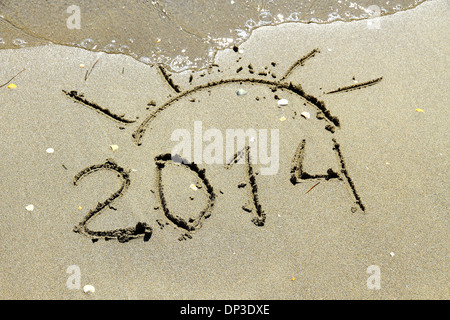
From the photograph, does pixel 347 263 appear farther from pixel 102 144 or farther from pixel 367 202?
pixel 102 144

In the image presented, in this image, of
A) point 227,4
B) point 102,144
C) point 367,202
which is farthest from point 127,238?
point 227,4

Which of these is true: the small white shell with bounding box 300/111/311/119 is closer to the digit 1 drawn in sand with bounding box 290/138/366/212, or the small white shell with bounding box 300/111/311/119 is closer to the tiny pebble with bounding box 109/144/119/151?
the digit 1 drawn in sand with bounding box 290/138/366/212

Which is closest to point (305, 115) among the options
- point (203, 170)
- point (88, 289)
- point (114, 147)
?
point (203, 170)

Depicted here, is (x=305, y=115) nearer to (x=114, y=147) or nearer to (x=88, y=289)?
(x=114, y=147)

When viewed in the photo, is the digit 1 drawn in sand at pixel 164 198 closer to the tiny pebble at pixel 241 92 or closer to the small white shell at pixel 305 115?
the tiny pebble at pixel 241 92

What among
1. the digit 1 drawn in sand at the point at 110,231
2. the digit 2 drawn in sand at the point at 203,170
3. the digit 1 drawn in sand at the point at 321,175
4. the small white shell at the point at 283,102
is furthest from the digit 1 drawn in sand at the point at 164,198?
the small white shell at the point at 283,102

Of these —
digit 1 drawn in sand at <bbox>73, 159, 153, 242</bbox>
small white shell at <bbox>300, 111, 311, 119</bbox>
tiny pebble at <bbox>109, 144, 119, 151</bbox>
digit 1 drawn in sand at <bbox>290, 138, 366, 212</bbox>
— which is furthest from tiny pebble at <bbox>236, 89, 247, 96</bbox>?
digit 1 drawn in sand at <bbox>73, 159, 153, 242</bbox>

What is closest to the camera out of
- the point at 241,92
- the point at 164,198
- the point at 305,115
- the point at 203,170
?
the point at 164,198
